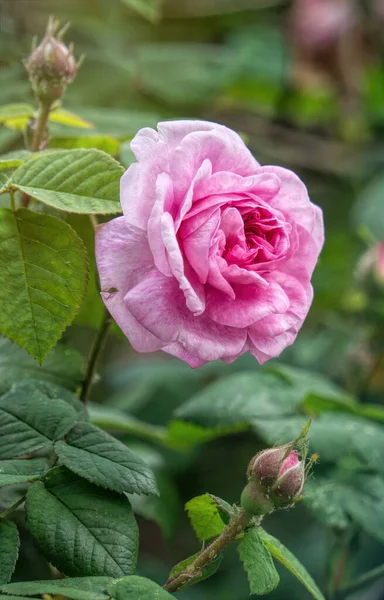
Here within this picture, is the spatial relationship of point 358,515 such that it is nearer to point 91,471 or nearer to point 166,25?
point 91,471

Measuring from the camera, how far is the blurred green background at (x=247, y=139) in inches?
46.9

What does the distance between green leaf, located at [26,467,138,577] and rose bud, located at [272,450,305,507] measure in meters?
0.12

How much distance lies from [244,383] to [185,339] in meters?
0.54

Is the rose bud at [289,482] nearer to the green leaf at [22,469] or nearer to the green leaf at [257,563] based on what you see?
the green leaf at [257,563]

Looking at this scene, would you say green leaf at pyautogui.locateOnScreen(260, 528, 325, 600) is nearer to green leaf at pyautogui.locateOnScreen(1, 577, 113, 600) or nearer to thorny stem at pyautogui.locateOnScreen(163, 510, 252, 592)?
thorny stem at pyautogui.locateOnScreen(163, 510, 252, 592)

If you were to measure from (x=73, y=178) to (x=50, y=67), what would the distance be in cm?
14

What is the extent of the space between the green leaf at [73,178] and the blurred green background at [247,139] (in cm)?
14

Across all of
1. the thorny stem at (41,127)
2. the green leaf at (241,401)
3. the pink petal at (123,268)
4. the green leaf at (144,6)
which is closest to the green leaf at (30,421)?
Answer: the pink petal at (123,268)

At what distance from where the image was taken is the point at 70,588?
0.52m

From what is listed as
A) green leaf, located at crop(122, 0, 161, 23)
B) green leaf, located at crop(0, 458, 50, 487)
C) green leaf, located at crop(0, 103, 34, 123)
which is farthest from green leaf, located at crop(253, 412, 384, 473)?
green leaf, located at crop(122, 0, 161, 23)

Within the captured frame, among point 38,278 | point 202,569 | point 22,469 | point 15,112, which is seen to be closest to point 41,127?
point 15,112

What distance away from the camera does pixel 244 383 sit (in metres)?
1.11

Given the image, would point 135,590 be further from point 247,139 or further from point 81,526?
point 247,139

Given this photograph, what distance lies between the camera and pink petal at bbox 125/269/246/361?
580mm
